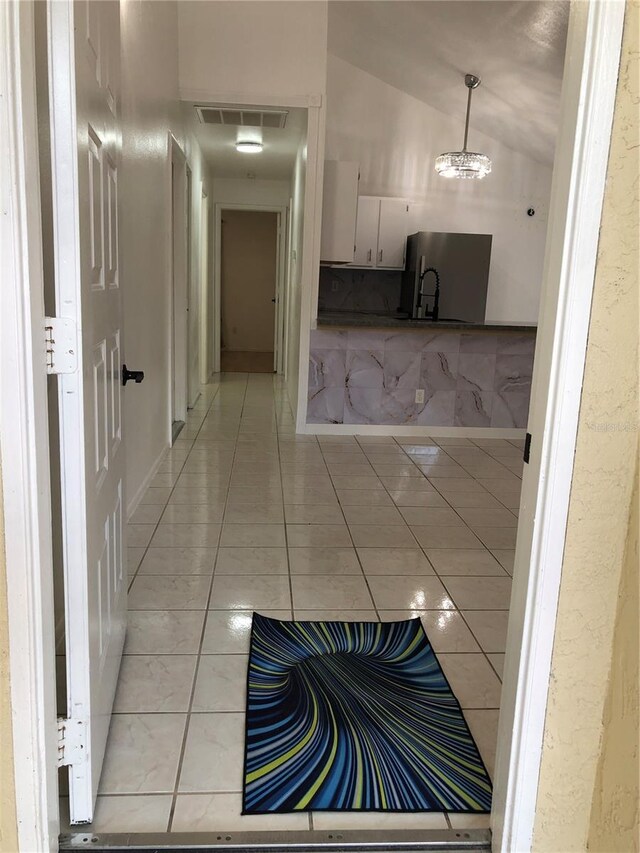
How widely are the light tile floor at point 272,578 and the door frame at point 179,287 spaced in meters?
0.56

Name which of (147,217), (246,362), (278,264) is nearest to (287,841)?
(147,217)

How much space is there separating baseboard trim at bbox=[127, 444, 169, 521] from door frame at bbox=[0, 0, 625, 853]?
2.23 metres

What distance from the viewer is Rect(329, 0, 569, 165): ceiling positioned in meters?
4.37

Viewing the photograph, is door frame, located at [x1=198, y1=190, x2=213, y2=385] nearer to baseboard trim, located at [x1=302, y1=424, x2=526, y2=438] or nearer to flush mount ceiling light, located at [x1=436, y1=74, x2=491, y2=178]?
baseboard trim, located at [x1=302, y1=424, x2=526, y2=438]

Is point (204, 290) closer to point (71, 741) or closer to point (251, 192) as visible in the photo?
point (251, 192)

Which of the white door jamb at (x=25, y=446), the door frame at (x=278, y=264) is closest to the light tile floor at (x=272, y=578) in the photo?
the white door jamb at (x=25, y=446)

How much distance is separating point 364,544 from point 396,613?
693mm

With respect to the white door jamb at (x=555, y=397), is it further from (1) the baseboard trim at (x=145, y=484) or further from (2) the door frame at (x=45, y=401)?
(1) the baseboard trim at (x=145, y=484)

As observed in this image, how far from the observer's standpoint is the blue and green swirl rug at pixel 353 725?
5.41 ft

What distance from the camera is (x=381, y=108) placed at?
6348mm

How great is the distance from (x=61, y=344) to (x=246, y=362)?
906 cm

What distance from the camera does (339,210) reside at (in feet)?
18.4

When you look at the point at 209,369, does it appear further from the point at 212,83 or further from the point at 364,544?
the point at 364,544

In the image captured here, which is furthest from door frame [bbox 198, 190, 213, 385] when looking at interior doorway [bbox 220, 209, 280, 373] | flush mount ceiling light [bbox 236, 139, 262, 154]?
interior doorway [bbox 220, 209, 280, 373]
